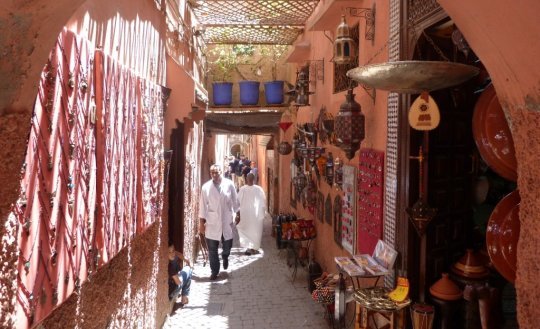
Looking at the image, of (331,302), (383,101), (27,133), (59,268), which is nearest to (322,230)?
(331,302)

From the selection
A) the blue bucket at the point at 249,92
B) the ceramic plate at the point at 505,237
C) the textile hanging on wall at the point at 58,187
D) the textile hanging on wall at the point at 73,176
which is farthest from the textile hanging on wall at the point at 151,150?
the blue bucket at the point at 249,92

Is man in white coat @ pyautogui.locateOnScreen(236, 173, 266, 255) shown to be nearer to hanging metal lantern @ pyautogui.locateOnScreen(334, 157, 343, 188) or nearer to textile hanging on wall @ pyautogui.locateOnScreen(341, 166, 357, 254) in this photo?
hanging metal lantern @ pyautogui.locateOnScreen(334, 157, 343, 188)

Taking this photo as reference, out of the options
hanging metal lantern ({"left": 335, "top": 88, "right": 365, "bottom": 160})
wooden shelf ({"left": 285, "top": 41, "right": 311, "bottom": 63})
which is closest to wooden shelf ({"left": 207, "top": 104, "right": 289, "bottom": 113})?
wooden shelf ({"left": 285, "top": 41, "right": 311, "bottom": 63})

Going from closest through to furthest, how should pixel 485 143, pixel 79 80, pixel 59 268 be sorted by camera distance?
pixel 59 268 → pixel 79 80 → pixel 485 143

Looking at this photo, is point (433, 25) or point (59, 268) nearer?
point (59, 268)

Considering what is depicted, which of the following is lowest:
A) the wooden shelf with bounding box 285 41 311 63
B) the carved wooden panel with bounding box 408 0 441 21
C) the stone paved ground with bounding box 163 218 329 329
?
the stone paved ground with bounding box 163 218 329 329

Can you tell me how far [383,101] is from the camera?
4172mm

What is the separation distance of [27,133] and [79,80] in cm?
74

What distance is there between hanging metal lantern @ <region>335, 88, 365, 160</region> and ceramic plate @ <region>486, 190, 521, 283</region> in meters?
2.22

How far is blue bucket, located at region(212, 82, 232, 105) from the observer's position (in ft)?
34.7

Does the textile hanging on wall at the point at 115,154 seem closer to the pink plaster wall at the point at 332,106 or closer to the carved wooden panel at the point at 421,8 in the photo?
the carved wooden panel at the point at 421,8

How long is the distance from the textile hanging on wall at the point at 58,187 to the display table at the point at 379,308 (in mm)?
2170

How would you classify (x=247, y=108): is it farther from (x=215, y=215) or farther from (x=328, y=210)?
(x=328, y=210)

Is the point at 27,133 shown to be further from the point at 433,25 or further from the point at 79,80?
the point at 433,25
